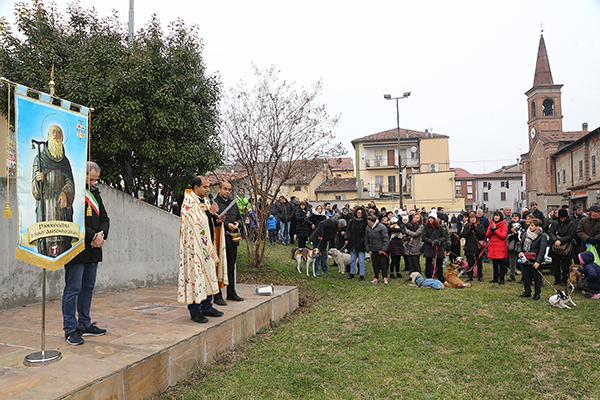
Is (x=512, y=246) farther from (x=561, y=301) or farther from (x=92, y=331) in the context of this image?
(x=92, y=331)

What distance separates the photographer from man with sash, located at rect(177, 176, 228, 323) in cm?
462

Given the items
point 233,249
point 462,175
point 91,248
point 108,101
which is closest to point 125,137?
point 108,101

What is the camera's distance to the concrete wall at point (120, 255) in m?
5.48

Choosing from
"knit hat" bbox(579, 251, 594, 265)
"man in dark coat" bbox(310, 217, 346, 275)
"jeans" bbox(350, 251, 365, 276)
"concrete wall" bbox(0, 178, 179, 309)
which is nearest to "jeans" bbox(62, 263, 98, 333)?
"concrete wall" bbox(0, 178, 179, 309)

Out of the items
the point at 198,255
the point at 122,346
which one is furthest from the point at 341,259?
the point at 122,346

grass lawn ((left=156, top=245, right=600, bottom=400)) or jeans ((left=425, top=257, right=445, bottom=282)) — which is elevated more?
jeans ((left=425, top=257, right=445, bottom=282))

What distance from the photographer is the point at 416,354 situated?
488cm

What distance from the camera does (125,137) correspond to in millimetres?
Answer: 8531

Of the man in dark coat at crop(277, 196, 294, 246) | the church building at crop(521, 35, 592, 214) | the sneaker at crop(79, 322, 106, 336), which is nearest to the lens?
the sneaker at crop(79, 322, 106, 336)

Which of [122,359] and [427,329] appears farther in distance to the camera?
[427,329]

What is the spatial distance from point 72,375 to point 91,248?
1357 millimetres

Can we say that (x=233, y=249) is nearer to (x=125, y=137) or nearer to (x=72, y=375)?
(x=72, y=375)

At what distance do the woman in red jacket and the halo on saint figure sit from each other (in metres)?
9.34

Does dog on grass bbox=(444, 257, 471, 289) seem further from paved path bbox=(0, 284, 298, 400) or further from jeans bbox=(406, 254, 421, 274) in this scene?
paved path bbox=(0, 284, 298, 400)
